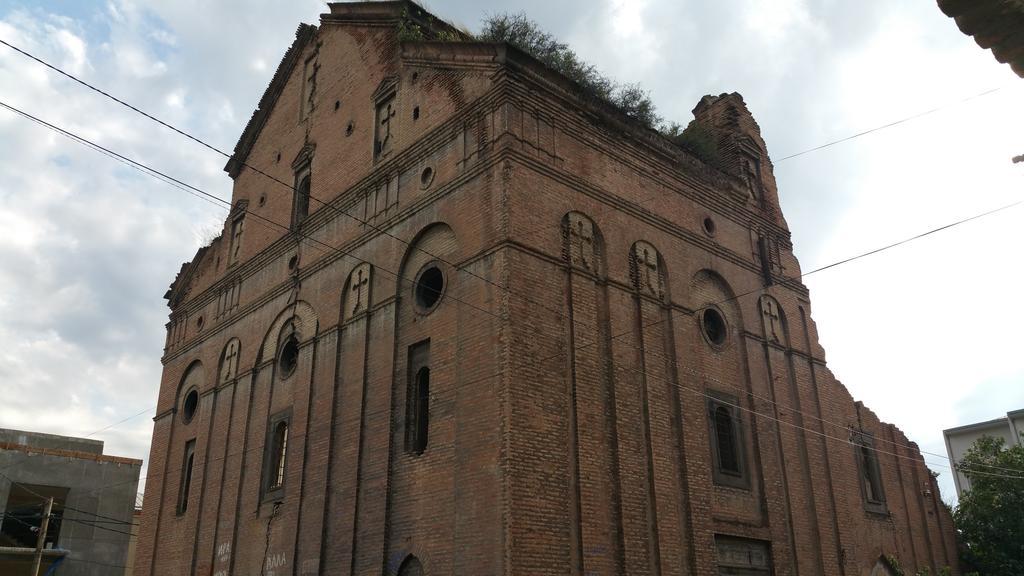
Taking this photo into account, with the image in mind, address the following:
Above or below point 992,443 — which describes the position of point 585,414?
below

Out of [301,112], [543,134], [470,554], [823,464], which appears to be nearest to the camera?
[470,554]

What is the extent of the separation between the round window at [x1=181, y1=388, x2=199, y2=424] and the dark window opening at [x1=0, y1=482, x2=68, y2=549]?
10.1 meters

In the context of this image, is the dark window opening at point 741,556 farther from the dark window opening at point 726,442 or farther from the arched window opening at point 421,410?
the arched window opening at point 421,410

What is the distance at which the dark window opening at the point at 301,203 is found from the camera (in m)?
18.4

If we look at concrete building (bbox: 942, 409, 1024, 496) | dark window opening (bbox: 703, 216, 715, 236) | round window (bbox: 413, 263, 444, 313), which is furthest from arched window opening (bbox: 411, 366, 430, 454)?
concrete building (bbox: 942, 409, 1024, 496)

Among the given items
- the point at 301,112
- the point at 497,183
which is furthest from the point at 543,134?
the point at 301,112

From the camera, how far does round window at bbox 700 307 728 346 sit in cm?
1555

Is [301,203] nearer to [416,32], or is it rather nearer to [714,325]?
[416,32]

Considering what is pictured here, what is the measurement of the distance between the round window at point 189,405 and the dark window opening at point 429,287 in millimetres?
9339

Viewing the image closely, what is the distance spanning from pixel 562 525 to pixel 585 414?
5.79 ft

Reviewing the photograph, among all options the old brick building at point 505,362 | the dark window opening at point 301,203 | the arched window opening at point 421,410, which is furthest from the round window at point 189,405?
the arched window opening at point 421,410

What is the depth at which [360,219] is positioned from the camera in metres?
16.0

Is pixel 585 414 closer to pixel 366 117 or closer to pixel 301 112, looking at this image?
pixel 366 117

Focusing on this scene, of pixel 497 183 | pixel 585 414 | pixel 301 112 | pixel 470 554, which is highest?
pixel 301 112
